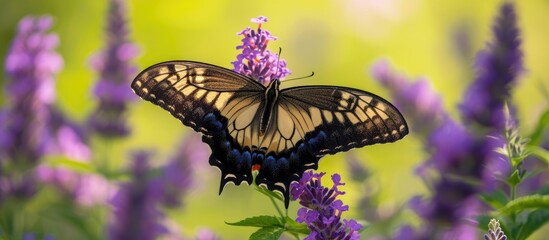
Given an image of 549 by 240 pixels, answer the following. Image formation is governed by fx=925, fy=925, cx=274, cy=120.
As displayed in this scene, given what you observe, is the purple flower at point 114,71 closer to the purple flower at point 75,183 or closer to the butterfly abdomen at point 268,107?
the purple flower at point 75,183

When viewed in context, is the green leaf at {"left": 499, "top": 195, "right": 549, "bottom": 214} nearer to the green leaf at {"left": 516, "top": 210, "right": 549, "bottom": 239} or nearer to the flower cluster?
the green leaf at {"left": 516, "top": 210, "right": 549, "bottom": 239}

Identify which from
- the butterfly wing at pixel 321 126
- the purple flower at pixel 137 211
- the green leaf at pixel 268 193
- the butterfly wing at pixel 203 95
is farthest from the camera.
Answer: the purple flower at pixel 137 211

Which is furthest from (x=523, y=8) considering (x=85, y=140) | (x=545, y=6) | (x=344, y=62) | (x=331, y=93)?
(x=331, y=93)

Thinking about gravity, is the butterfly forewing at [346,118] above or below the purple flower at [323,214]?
above

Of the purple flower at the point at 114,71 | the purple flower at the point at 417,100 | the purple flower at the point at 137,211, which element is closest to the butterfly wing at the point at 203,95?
the purple flower at the point at 137,211

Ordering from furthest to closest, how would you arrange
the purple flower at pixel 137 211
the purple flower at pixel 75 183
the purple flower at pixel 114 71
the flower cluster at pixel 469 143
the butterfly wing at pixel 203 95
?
the purple flower at pixel 114 71 → the purple flower at pixel 75 183 → the purple flower at pixel 137 211 → the flower cluster at pixel 469 143 → the butterfly wing at pixel 203 95

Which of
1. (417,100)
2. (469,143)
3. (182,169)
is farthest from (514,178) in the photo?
(182,169)

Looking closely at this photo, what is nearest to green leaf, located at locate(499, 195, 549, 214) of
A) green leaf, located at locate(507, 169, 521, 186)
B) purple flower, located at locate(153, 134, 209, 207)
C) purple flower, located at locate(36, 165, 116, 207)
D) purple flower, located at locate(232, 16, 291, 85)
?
green leaf, located at locate(507, 169, 521, 186)
